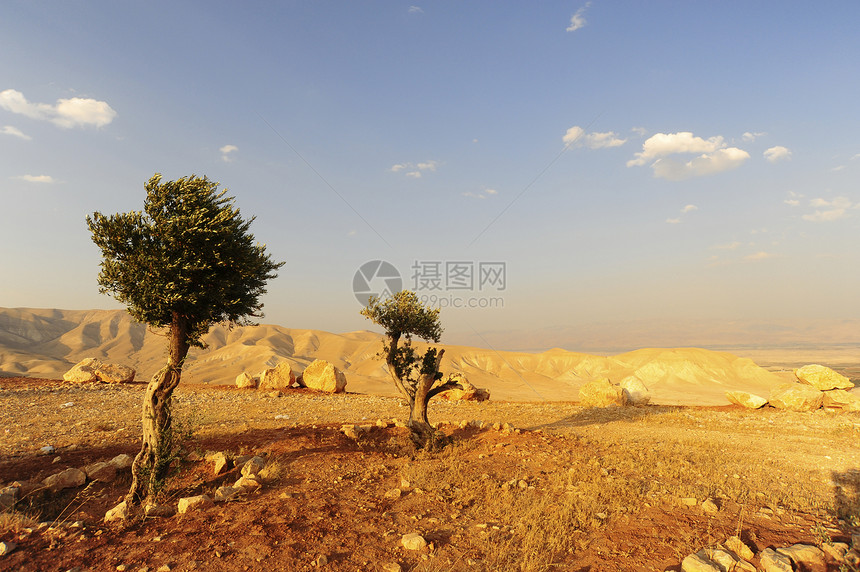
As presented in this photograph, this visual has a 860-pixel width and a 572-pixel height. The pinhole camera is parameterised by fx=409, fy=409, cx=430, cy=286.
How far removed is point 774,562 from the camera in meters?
6.38

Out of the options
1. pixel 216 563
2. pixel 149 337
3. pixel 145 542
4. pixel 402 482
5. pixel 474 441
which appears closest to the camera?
pixel 216 563

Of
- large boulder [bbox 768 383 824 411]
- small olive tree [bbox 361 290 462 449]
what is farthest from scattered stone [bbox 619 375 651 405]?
small olive tree [bbox 361 290 462 449]

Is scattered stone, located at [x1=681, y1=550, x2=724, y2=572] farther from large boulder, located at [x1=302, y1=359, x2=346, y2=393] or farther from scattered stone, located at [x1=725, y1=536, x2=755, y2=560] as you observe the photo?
large boulder, located at [x1=302, y1=359, x2=346, y2=393]

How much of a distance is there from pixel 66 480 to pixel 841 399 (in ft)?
136

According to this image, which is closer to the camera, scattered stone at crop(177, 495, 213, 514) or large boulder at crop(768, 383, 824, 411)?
scattered stone at crop(177, 495, 213, 514)

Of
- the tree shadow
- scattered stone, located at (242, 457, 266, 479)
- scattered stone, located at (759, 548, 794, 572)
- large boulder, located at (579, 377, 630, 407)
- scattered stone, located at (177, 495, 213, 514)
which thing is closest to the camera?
scattered stone, located at (759, 548, 794, 572)

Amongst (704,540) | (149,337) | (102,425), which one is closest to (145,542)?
(704,540)

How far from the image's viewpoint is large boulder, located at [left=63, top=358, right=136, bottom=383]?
2862 centimetres

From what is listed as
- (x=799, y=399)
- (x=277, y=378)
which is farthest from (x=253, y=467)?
(x=799, y=399)

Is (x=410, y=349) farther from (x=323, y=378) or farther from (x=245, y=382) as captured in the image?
(x=245, y=382)

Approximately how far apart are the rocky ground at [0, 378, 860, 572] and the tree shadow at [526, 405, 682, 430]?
10.3 feet

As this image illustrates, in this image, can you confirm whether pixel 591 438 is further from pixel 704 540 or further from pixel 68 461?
pixel 68 461

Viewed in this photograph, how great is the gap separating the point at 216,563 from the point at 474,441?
10.4 metres

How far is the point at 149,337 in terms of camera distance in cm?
15038
